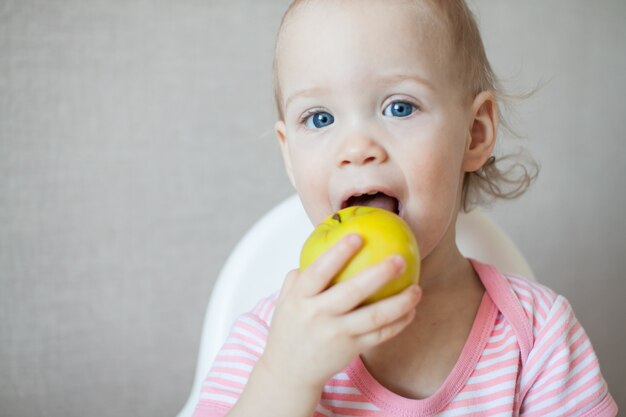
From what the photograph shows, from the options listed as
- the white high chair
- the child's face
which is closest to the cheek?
the child's face

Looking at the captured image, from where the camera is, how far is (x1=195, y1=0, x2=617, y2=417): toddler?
2.17 feet

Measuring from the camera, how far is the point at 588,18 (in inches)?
53.9

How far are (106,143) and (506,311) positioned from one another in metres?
0.83

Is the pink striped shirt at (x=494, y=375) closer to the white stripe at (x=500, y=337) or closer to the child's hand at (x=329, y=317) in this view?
the white stripe at (x=500, y=337)

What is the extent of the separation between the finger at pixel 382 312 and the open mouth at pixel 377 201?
17 centimetres

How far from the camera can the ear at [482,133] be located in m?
0.80

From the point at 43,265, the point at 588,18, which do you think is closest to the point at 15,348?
the point at 43,265

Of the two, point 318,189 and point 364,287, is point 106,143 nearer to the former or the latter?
point 318,189

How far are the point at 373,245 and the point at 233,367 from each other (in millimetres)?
313

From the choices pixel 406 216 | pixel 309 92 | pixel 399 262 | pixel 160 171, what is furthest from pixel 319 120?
pixel 160 171

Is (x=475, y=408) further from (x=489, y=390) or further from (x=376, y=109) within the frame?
(x=376, y=109)

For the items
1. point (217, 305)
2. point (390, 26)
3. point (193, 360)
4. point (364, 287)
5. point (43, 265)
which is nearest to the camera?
point (364, 287)

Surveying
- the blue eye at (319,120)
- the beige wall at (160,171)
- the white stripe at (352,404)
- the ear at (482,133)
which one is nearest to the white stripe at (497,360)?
the white stripe at (352,404)

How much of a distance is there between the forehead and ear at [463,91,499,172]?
0.12 m
